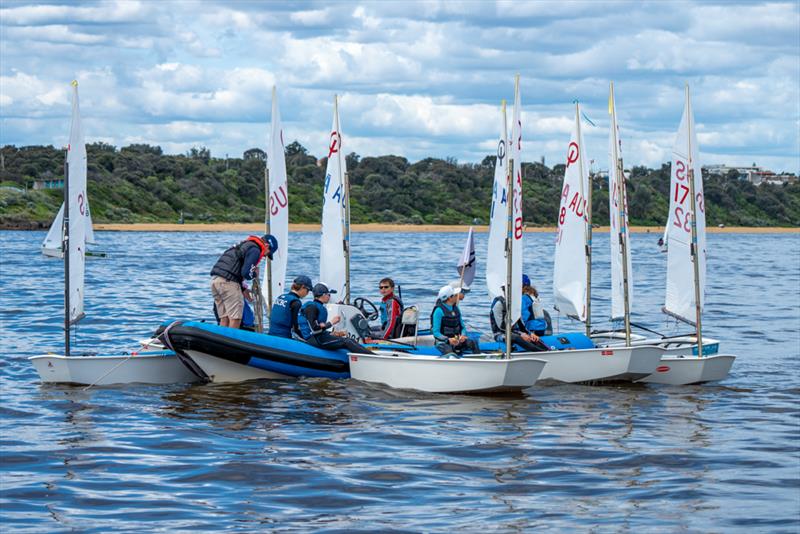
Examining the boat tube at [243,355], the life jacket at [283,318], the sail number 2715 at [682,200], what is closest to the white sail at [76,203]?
the boat tube at [243,355]

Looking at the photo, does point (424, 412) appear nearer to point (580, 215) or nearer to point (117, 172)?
point (580, 215)

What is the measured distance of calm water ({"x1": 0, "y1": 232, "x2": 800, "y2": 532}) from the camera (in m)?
9.85

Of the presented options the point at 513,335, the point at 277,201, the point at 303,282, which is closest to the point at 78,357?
the point at 303,282

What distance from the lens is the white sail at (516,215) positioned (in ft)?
49.8

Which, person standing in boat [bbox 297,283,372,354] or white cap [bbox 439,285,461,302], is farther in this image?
white cap [bbox 439,285,461,302]

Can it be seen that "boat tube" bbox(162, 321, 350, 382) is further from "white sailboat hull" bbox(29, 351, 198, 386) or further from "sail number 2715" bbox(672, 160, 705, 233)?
"sail number 2715" bbox(672, 160, 705, 233)

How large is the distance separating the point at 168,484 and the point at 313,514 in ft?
5.50

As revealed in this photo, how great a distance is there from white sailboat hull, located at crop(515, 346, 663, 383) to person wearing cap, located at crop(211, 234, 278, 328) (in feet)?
13.1

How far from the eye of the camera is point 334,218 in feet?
62.7

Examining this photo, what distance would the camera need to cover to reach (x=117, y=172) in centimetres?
8894

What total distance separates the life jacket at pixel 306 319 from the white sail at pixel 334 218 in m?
2.86

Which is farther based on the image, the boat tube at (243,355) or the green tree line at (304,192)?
the green tree line at (304,192)

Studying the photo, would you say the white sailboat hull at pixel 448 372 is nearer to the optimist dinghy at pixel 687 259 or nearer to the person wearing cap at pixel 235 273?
the person wearing cap at pixel 235 273

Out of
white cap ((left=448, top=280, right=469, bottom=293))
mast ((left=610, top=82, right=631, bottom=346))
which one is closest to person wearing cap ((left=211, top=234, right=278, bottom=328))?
white cap ((left=448, top=280, right=469, bottom=293))
